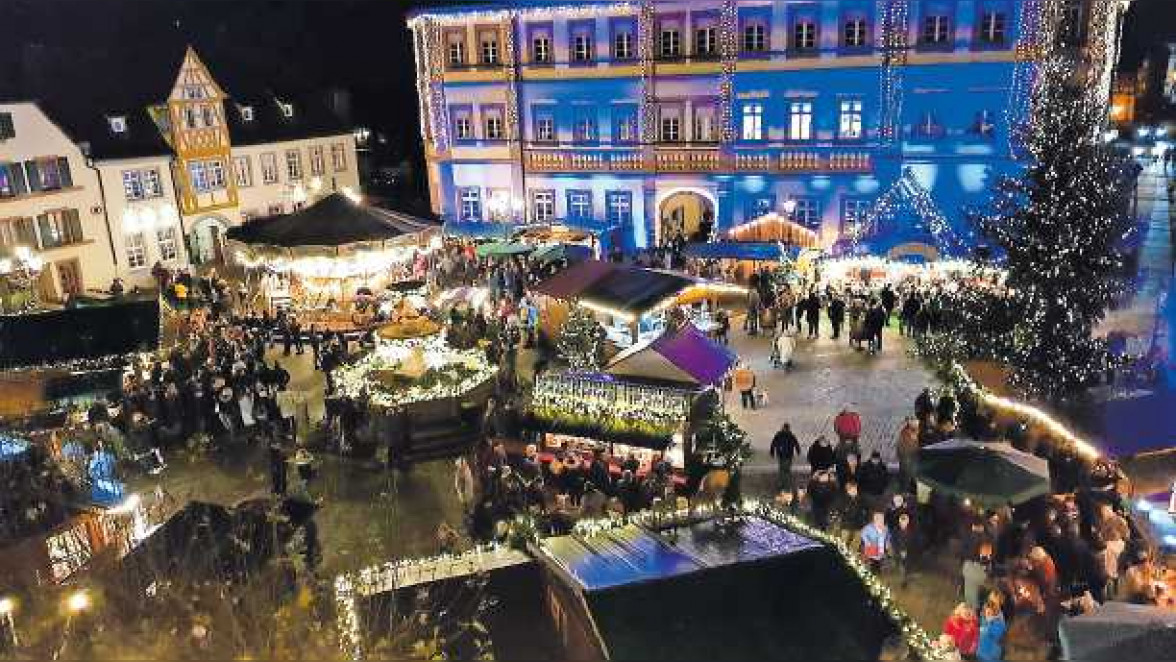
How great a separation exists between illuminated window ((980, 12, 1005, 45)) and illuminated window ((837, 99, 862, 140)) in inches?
170

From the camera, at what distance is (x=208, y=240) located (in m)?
39.2

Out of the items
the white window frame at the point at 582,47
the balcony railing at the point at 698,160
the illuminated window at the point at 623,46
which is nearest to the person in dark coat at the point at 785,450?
the balcony railing at the point at 698,160

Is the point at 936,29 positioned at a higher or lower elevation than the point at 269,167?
higher

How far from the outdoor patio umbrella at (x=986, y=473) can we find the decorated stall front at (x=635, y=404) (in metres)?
4.04

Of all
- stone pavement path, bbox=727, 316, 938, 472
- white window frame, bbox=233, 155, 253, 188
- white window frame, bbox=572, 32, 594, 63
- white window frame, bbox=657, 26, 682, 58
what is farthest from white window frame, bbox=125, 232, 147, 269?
stone pavement path, bbox=727, 316, 938, 472

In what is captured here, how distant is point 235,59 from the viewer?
140 feet

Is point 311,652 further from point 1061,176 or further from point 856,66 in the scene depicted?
point 856,66

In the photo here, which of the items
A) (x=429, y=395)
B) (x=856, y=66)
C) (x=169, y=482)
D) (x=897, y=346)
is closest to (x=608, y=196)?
(x=856, y=66)

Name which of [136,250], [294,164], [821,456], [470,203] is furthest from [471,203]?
[821,456]

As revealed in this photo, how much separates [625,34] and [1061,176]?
737 inches

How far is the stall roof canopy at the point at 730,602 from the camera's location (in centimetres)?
747

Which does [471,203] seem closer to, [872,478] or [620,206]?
[620,206]

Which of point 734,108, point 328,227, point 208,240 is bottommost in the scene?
point 208,240

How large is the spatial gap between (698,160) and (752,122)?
239cm
